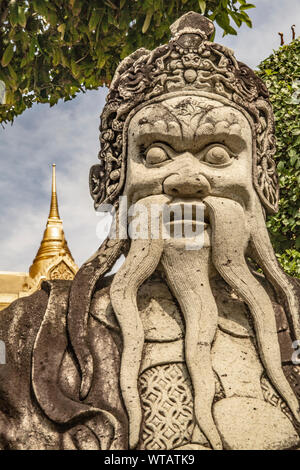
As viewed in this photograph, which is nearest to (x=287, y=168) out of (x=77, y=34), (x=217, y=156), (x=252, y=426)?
(x=77, y=34)

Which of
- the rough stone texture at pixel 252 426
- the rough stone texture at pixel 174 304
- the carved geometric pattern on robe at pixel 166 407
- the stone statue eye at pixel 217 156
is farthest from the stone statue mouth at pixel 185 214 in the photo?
the rough stone texture at pixel 252 426

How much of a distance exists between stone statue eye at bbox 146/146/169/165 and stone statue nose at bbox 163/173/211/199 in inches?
5.0

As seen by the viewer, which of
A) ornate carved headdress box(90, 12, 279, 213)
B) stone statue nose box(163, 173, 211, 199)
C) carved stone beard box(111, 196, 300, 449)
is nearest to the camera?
carved stone beard box(111, 196, 300, 449)

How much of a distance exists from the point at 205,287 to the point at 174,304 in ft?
0.60

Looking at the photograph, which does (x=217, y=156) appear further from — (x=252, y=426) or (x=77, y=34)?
→ (x=77, y=34)

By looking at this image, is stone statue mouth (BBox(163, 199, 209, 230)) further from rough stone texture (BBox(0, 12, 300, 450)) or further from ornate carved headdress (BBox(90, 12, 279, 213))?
ornate carved headdress (BBox(90, 12, 279, 213))

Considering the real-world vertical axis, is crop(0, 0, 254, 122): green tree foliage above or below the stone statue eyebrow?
above

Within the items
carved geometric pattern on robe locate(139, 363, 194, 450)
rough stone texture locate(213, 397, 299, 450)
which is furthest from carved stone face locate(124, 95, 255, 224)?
rough stone texture locate(213, 397, 299, 450)

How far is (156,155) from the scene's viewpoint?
3.42 meters

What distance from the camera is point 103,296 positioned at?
3289 millimetres

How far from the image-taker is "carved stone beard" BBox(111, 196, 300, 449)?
117 inches

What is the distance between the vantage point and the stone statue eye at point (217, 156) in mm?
3395

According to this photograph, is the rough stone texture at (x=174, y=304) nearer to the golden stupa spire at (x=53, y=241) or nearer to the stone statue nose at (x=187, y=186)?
the stone statue nose at (x=187, y=186)
